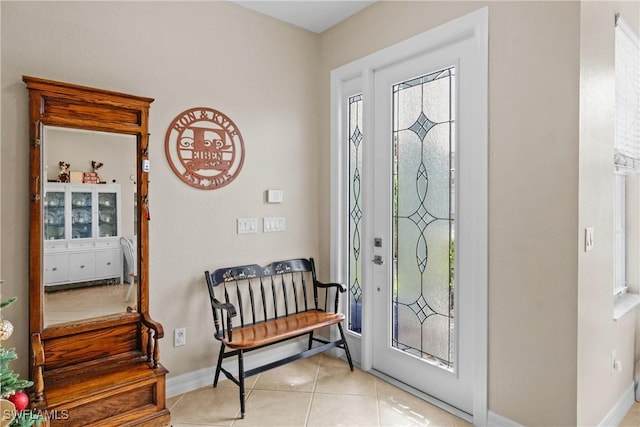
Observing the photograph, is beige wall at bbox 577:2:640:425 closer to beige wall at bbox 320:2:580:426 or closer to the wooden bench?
beige wall at bbox 320:2:580:426

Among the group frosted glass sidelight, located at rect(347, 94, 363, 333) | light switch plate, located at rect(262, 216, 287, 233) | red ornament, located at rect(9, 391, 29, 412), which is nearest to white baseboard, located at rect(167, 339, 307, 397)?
frosted glass sidelight, located at rect(347, 94, 363, 333)

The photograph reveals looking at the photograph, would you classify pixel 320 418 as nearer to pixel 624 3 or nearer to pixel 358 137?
pixel 358 137

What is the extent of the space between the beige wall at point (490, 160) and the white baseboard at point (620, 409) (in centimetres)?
9

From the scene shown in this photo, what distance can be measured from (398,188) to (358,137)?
0.61m

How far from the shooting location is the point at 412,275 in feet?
8.64

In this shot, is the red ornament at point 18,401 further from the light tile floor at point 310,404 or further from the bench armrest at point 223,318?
the bench armrest at point 223,318

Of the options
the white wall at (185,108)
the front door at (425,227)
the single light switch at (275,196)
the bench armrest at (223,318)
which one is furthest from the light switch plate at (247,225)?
the front door at (425,227)

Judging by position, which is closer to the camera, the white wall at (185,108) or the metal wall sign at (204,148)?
the white wall at (185,108)

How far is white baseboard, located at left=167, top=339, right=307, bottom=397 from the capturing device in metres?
2.56

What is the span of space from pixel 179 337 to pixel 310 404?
1.00 metres

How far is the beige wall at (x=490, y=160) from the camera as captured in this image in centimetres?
186

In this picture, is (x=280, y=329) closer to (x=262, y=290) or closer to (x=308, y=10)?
(x=262, y=290)

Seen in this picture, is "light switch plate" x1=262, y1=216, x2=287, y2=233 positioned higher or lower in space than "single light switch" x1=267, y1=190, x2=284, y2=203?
lower

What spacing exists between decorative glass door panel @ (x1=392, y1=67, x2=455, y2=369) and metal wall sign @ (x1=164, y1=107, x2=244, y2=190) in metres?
1.21
